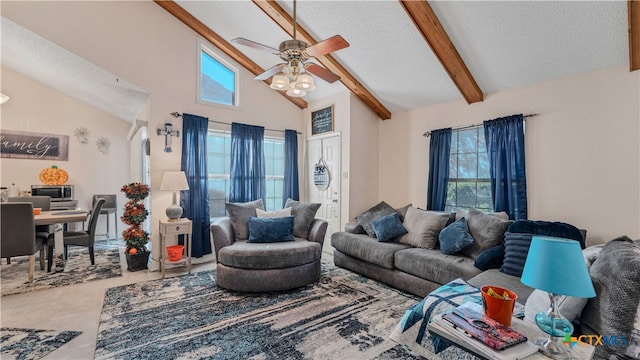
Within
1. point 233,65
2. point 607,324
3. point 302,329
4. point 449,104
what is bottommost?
point 302,329

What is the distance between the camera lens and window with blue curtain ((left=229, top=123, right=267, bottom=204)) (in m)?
4.70

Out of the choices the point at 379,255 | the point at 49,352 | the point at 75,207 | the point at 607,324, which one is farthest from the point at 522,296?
the point at 75,207

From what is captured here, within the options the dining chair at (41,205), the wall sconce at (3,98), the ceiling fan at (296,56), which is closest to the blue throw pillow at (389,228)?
the ceiling fan at (296,56)

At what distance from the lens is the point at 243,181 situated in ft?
15.6

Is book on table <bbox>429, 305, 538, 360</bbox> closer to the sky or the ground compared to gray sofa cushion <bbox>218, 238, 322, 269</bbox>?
closer to the sky

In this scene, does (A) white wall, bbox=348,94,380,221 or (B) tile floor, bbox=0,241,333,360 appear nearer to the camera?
(B) tile floor, bbox=0,241,333,360

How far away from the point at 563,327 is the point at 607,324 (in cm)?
44

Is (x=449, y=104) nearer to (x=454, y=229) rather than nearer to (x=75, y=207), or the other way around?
(x=454, y=229)

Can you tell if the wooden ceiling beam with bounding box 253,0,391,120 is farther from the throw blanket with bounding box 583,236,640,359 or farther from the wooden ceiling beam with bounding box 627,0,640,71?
the throw blanket with bounding box 583,236,640,359

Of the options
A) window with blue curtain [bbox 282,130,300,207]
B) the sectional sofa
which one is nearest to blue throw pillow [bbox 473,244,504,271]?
the sectional sofa

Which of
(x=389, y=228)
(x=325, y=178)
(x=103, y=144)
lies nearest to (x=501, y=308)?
(x=389, y=228)

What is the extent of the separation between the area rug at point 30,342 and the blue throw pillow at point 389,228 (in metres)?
3.16

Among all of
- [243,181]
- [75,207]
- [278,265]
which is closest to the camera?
[278,265]

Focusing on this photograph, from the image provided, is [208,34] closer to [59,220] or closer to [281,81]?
[281,81]
